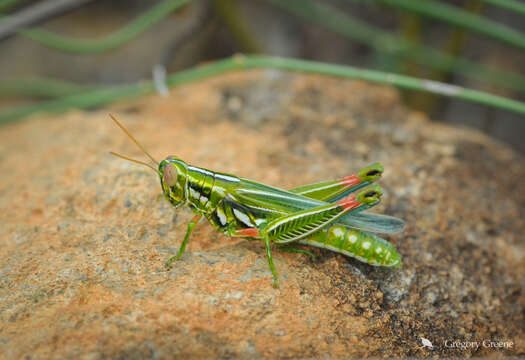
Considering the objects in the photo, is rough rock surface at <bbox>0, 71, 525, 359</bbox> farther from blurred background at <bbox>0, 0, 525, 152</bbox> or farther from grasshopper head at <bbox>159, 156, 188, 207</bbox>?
blurred background at <bbox>0, 0, 525, 152</bbox>

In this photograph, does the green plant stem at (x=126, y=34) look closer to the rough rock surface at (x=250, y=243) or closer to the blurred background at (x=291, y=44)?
the blurred background at (x=291, y=44)

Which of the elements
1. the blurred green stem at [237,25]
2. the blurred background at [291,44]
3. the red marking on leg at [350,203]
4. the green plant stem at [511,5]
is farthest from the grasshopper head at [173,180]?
the blurred green stem at [237,25]

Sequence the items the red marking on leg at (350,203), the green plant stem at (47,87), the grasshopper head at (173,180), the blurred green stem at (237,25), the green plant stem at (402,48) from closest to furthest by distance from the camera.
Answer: the red marking on leg at (350,203) → the grasshopper head at (173,180) → the green plant stem at (402,48) → the green plant stem at (47,87) → the blurred green stem at (237,25)

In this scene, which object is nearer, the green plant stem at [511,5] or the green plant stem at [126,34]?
the green plant stem at [511,5]

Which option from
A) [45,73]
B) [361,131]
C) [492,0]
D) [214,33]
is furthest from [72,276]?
[45,73]

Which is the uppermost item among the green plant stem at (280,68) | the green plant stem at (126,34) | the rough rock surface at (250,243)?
the green plant stem at (126,34)

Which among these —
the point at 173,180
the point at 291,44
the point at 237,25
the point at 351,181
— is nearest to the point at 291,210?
the point at 351,181

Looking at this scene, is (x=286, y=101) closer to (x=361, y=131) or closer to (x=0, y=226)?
(x=361, y=131)
